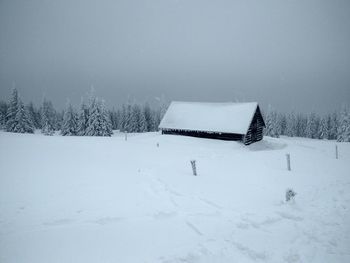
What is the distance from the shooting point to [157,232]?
6668 millimetres

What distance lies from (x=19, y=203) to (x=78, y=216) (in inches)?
101

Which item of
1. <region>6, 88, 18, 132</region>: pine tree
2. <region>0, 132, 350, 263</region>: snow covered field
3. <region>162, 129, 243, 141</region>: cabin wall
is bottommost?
<region>0, 132, 350, 263</region>: snow covered field

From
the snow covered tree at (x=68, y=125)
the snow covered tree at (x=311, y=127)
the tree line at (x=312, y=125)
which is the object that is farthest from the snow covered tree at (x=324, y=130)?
the snow covered tree at (x=68, y=125)

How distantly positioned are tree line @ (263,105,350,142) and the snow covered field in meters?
61.0

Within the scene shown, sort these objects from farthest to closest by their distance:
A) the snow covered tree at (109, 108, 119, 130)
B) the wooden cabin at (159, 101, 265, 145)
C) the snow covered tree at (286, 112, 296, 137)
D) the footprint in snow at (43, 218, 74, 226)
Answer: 1. the snow covered tree at (109, 108, 119, 130)
2. the snow covered tree at (286, 112, 296, 137)
3. the wooden cabin at (159, 101, 265, 145)
4. the footprint in snow at (43, 218, 74, 226)

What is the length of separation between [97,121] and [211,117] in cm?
2887

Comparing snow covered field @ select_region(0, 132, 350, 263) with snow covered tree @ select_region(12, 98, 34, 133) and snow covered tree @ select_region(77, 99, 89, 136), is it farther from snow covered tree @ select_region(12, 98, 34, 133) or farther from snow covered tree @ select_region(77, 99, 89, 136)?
snow covered tree @ select_region(12, 98, 34, 133)

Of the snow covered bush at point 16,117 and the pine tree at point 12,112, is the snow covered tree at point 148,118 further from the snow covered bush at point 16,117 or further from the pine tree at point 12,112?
the pine tree at point 12,112

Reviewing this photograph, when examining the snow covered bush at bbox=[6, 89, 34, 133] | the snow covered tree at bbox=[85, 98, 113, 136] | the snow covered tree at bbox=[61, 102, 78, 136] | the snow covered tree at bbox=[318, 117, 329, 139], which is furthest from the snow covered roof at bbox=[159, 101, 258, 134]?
the snow covered tree at bbox=[318, 117, 329, 139]

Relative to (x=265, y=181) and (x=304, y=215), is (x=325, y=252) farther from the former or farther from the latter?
(x=265, y=181)

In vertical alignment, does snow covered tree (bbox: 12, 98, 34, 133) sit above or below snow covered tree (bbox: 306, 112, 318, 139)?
above

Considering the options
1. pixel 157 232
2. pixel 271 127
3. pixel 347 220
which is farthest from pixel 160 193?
pixel 271 127

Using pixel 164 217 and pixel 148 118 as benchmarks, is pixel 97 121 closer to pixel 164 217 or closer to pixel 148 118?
pixel 148 118

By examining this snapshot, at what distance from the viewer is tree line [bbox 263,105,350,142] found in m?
63.3
